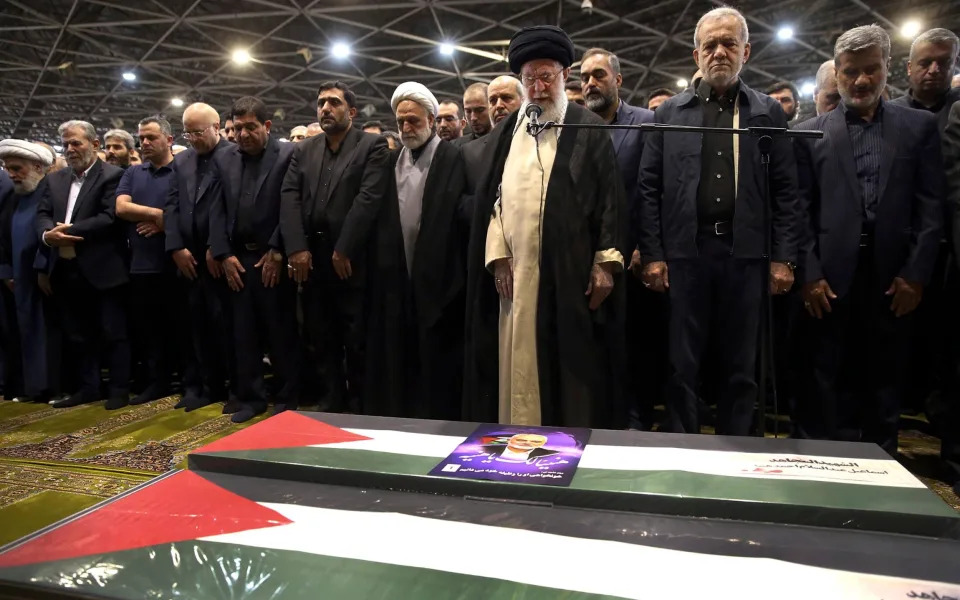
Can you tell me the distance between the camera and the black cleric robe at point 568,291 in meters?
2.40

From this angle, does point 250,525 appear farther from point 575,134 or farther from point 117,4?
point 117,4

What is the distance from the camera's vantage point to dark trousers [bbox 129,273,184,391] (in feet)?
13.5

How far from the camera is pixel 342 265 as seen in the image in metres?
3.23

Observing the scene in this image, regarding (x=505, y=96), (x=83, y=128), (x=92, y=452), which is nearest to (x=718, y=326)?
(x=505, y=96)

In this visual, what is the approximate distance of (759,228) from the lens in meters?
2.38

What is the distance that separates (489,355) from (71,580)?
189cm

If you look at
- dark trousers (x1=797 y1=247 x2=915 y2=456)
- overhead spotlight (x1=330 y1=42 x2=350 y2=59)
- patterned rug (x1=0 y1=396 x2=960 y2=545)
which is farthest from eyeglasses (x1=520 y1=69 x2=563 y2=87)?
overhead spotlight (x1=330 y1=42 x2=350 y2=59)

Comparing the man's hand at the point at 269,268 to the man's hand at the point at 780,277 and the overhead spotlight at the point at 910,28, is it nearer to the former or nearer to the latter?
the man's hand at the point at 780,277

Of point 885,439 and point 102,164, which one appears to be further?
point 102,164

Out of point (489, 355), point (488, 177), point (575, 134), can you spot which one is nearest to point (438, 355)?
point (489, 355)

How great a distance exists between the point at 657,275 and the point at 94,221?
3.70 metres

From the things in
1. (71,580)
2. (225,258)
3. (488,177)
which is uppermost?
(488,177)

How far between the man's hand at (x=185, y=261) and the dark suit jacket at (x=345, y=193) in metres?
0.84

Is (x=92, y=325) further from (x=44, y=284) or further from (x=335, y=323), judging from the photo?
(x=335, y=323)
